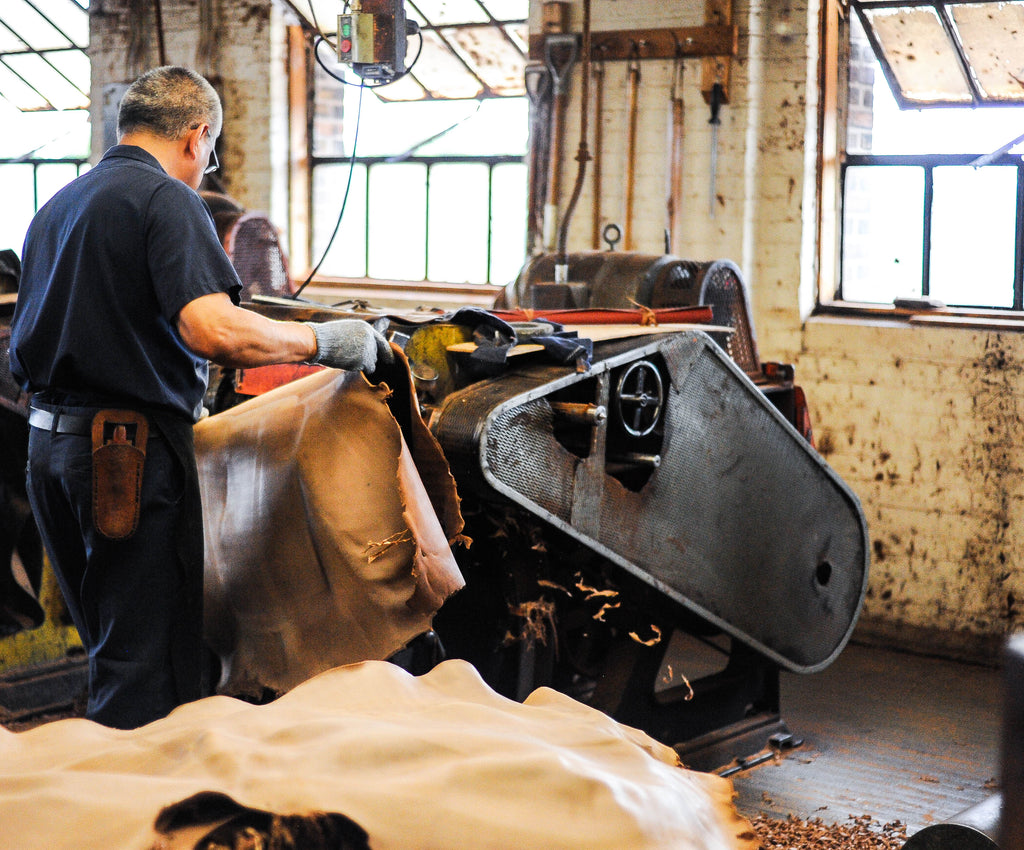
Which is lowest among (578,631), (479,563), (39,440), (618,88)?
(578,631)

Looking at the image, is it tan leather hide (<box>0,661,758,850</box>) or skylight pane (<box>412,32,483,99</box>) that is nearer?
tan leather hide (<box>0,661,758,850</box>)

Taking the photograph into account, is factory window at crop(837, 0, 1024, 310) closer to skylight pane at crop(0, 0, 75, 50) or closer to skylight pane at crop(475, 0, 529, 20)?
skylight pane at crop(475, 0, 529, 20)

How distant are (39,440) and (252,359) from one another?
554 millimetres

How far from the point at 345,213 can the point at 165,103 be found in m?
4.14

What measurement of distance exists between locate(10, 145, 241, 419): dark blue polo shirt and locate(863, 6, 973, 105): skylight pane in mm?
3543

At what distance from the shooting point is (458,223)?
21.2ft

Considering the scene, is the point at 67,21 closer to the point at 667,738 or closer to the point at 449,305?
the point at 449,305

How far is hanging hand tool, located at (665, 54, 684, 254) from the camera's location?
5227 millimetres

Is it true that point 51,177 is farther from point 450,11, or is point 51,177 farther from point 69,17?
point 450,11

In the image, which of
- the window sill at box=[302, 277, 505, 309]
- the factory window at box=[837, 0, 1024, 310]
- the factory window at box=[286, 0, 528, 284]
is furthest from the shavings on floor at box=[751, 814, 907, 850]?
the factory window at box=[286, 0, 528, 284]

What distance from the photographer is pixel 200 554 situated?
2646mm

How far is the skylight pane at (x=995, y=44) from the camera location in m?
4.78

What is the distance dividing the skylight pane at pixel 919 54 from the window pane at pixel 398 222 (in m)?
2.49

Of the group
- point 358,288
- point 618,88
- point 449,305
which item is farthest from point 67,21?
point 618,88
